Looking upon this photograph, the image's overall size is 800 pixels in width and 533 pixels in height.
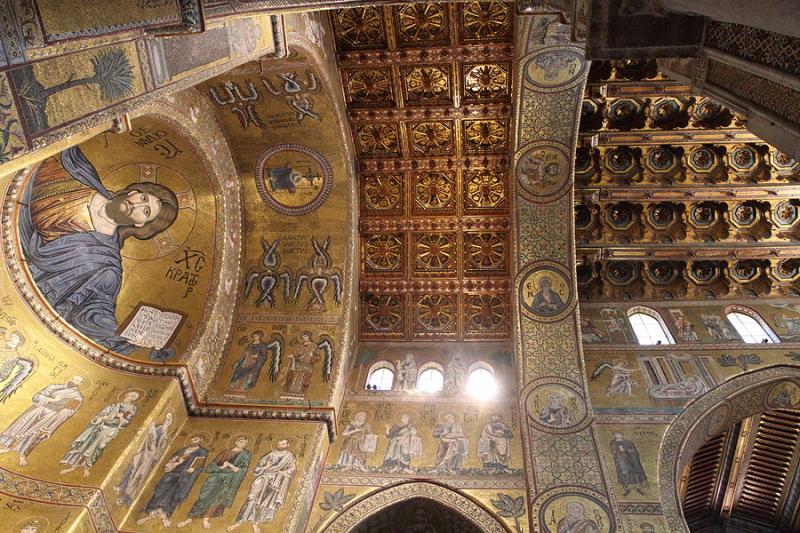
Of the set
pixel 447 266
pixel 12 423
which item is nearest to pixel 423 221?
pixel 447 266

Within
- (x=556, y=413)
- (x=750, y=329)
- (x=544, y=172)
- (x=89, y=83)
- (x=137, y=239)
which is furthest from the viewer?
(x=750, y=329)

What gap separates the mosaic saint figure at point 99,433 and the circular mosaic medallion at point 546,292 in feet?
24.3

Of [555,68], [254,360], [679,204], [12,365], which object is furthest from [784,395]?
[12,365]

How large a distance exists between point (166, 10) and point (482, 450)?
312 inches

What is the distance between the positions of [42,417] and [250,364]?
340cm

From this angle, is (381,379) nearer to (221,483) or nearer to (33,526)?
(221,483)

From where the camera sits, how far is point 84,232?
8805 mm

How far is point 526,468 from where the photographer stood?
857cm

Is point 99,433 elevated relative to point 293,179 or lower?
lower

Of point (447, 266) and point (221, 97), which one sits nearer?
point (221, 97)

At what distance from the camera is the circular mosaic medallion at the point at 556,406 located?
903 cm

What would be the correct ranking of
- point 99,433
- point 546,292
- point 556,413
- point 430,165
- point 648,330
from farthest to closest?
point 430,165, point 648,330, point 546,292, point 556,413, point 99,433

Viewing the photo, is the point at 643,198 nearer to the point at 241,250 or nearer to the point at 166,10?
the point at 241,250

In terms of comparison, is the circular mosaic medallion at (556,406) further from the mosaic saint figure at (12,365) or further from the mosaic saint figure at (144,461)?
the mosaic saint figure at (12,365)
